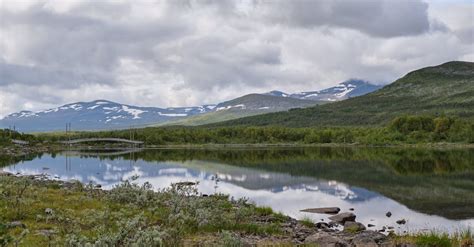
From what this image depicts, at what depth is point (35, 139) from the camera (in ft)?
526

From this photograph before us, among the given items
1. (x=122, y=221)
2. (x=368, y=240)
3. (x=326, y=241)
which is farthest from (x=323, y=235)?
(x=122, y=221)

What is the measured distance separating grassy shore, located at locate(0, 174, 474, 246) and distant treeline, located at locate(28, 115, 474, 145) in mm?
125986

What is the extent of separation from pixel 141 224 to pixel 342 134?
15244 cm

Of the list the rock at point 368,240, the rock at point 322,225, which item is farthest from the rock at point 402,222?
the rock at point 368,240

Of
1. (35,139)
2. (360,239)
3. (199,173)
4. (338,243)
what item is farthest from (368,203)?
(35,139)

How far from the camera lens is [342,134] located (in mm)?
165375

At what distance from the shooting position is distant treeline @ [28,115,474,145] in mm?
143125

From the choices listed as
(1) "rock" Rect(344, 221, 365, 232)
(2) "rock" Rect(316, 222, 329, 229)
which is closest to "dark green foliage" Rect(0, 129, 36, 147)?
(2) "rock" Rect(316, 222, 329, 229)

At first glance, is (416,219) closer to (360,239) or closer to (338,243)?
(360,239)

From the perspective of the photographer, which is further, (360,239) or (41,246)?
(360,239)

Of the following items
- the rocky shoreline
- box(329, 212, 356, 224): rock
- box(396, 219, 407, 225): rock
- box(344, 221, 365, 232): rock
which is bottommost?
box(396, 219, 407, 225): rock

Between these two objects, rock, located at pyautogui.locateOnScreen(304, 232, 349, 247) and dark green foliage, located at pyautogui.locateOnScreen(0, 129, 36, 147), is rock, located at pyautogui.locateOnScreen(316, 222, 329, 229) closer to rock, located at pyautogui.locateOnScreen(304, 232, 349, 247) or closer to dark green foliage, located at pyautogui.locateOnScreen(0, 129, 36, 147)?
rock, located at pyautogui.locateOnScreen(304, 232, 349, 247)

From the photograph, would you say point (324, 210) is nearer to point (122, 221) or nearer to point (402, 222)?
point (402, 222)

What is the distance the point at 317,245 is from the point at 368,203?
2088 cm
